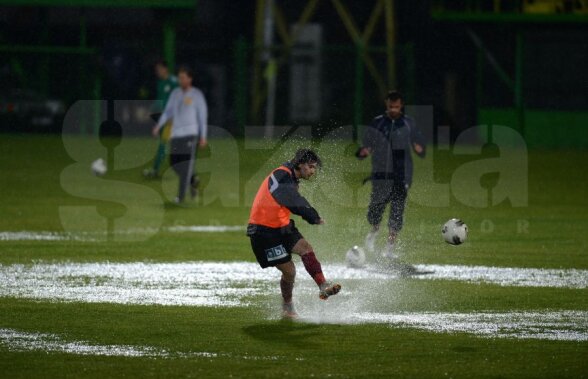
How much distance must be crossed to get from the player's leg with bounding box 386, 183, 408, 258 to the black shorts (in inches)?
176

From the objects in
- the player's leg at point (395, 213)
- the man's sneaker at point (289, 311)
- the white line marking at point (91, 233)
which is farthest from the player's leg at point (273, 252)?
the white line marking at point (91, 233)

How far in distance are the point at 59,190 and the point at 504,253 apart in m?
10.9

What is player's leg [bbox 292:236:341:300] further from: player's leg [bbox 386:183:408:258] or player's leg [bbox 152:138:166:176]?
player's leg [bbox 152:138:166:176]

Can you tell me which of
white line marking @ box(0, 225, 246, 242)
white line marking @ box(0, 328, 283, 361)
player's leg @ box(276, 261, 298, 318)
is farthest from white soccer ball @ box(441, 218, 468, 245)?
white line marking @ box(0, 225, 246, 242)

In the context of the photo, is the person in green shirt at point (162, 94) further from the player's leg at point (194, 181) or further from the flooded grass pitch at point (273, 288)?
the flooded grass pitch at point (273, 288)

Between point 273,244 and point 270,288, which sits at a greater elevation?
point 273,244

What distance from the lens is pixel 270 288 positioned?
566 inches

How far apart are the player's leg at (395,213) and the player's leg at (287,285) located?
14.0 ft

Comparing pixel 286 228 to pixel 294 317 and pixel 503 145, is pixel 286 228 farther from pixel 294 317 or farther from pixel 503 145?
pixel 503 145

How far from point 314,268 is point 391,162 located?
4.93 meters

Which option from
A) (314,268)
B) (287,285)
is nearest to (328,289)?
(314,268)

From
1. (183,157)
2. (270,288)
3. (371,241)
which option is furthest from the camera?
(183,157)

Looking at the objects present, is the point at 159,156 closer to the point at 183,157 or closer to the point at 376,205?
the point at 183,157

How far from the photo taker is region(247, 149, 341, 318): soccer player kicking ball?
11906 mm
